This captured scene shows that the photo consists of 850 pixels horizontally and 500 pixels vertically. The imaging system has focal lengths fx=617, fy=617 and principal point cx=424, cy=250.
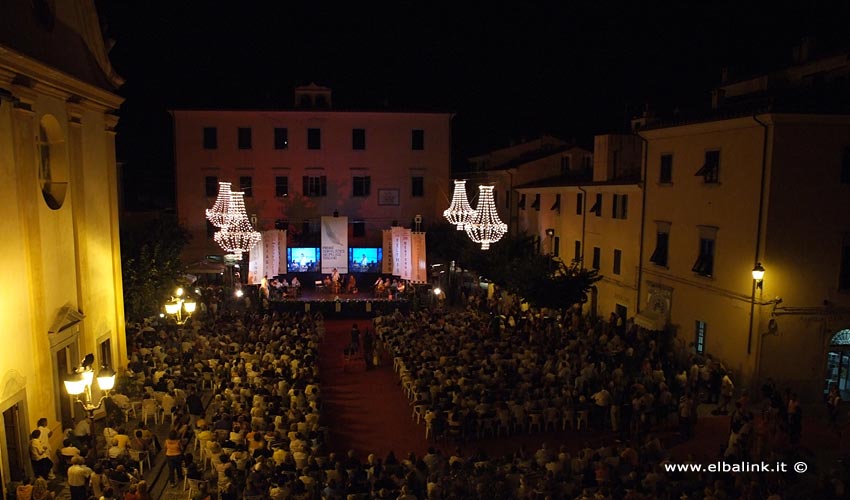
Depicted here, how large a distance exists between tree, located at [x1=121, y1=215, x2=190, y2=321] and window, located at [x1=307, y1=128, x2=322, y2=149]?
16.2 meters

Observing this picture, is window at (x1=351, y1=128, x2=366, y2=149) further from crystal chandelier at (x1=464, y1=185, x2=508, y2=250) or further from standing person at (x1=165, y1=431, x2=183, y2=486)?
standing person at (x1=165, y1=431, x2=183, y2=486)

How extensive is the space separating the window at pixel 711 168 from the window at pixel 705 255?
172 cm

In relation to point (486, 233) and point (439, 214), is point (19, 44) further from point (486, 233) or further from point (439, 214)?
point (439, 214)

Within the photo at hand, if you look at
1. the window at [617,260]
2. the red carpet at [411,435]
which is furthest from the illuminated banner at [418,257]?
the red carpet at [411,435]

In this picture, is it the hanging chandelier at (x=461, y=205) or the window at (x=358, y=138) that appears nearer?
the hanging chandelier at (x=461, y=205)

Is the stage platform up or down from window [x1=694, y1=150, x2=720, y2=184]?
down

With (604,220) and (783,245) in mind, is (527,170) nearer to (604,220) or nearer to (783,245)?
(604,220)

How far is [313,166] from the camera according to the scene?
4050cm

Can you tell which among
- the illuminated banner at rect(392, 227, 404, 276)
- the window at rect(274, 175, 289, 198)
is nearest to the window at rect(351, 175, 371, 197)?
the window at rect(274, 175, 289, 198)

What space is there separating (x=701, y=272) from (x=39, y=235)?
20.1 meters

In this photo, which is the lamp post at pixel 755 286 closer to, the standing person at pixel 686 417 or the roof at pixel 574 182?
the standing person at pixel 686 417

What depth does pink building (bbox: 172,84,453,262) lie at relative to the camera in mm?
39656

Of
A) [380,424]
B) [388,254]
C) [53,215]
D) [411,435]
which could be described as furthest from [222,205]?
[411,435]

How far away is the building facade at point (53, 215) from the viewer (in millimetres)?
13039
